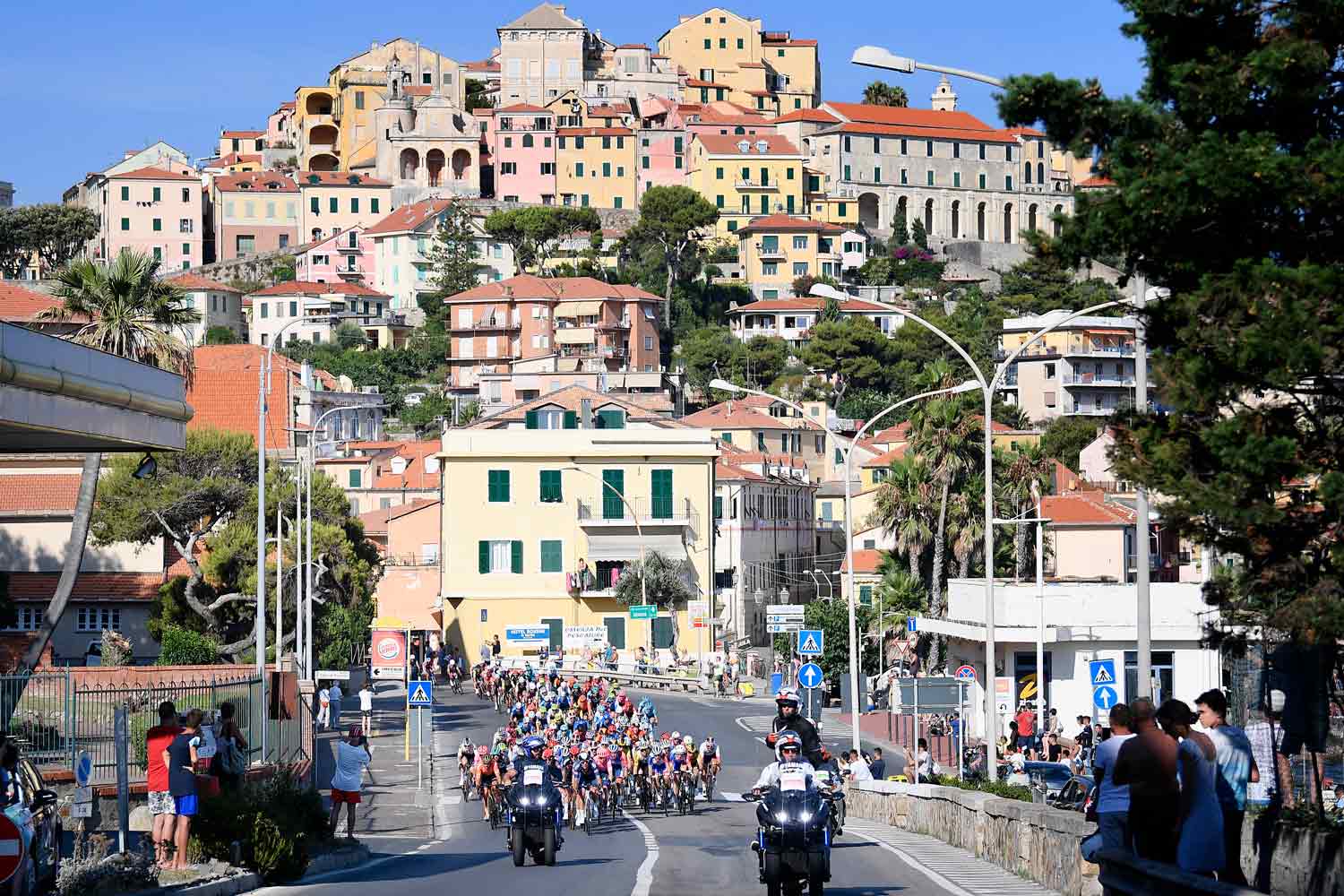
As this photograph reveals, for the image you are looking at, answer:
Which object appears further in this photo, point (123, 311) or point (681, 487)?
point (681, 487)

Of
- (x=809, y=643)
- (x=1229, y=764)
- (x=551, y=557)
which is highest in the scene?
(x=551, y=557)

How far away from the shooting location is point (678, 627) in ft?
251

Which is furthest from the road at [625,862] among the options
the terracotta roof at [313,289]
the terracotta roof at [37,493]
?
the terracotta roof at [313,289]

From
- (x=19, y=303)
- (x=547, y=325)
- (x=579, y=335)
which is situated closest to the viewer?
(x=19, y=303)

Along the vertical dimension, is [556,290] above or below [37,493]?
above

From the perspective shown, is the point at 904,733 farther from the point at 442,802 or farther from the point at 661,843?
the point at 661,843

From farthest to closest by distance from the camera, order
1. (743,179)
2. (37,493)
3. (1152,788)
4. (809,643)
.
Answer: (743,179), (37,493), (809,643), (1152,788)

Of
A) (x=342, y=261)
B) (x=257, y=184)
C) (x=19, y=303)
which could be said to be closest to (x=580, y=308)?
(x=342, y=261)

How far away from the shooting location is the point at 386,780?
42.6 m

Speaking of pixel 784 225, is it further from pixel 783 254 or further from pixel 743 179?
pixel 743 179

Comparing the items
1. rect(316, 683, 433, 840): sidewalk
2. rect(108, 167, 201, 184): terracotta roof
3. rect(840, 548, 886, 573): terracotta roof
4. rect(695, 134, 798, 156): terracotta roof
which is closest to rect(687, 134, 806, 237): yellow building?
rect(695, 134, 798, 156): terracotta roof

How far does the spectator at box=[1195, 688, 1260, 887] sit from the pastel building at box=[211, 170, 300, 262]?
169545 millimetres

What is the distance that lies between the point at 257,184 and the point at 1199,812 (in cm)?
17378

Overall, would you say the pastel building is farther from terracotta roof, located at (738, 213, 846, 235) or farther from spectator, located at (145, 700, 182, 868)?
spectator, located at (145, 700, 182, 868)
